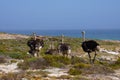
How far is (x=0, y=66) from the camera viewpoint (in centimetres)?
2736

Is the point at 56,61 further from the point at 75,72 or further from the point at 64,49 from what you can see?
the point at 64,49

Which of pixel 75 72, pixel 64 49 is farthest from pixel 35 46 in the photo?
pixel 75 72

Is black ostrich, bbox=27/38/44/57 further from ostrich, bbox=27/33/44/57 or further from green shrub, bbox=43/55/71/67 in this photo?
green shrub, bbox=43/55/71/67


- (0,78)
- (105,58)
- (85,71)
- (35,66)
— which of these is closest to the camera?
(0,78)

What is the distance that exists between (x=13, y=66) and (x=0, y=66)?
0.81 meters

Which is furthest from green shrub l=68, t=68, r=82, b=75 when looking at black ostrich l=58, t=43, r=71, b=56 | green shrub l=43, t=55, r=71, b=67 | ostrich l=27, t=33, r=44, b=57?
ostrich l=27, t=33, r=44, b=57

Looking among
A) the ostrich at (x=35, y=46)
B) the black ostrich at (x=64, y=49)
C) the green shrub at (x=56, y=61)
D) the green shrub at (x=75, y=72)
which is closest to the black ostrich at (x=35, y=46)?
the ostrich at (x=35, y=46)

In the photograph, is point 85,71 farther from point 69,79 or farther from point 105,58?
point 105,58

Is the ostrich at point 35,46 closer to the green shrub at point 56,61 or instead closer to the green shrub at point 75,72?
the green shrub at point 56,61

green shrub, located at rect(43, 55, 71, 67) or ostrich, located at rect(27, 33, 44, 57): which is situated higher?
ostrich, located at rect(27, 33, 44, 57)

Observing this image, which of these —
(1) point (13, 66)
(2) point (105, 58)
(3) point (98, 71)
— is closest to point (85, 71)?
(3) point (98, 71)

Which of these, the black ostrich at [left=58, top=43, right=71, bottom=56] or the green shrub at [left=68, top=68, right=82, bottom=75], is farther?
the black ostrich at [left=58, top=43, right=71, bottom=56]

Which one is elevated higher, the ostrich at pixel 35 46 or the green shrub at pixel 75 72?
the ostrich at pixel 35 46

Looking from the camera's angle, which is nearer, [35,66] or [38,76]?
[38,76]
